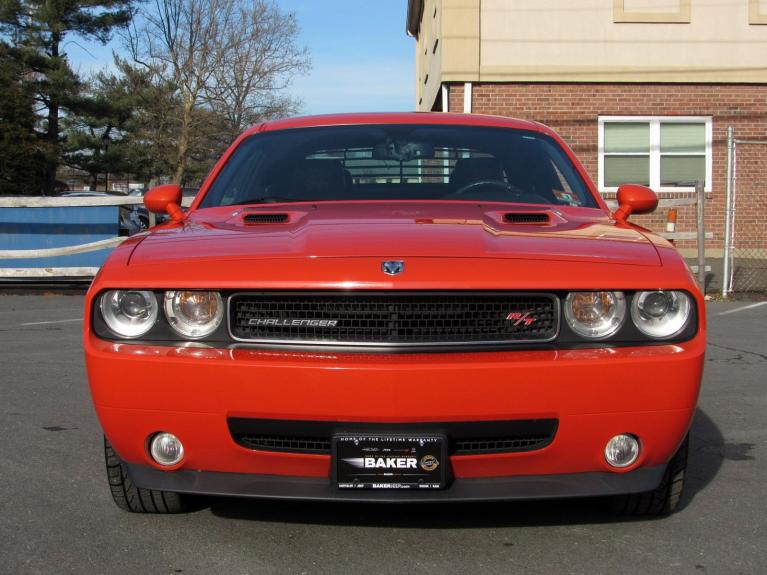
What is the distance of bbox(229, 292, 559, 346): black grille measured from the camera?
2836mm

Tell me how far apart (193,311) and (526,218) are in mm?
1323

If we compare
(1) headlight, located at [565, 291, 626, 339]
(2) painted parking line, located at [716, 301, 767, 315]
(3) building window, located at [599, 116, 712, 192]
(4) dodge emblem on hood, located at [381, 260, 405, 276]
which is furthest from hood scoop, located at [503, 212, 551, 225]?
(3) building window, located at [599, 116, 712, 192]

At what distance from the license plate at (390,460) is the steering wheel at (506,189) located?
1.67 metres

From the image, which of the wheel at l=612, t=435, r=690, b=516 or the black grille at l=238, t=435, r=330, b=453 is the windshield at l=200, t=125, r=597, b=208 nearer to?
the wheel at l=612, t=435, r=690, b=516

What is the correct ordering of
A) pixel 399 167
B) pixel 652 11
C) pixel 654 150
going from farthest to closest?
pixel 654 150, pixel 652 11, pixel 399 167

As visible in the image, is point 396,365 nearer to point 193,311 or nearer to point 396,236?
point 396,236

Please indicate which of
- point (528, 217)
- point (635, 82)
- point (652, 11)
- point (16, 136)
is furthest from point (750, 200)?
point (16, 136)

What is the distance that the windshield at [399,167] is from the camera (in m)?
4.21

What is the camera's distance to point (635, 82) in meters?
17.3

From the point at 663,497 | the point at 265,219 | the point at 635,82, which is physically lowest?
the point at 663,497

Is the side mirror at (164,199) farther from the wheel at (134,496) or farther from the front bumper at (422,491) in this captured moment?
the front bumper at (422,491)

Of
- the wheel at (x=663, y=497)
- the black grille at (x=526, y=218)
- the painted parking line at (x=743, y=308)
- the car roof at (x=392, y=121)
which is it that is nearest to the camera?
the wheel at (x=663, y=497)

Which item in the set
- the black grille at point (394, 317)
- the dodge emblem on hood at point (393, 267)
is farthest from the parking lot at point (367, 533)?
the dodge emblem on hood at point (393, 267)

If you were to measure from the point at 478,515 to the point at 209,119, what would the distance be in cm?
4283
